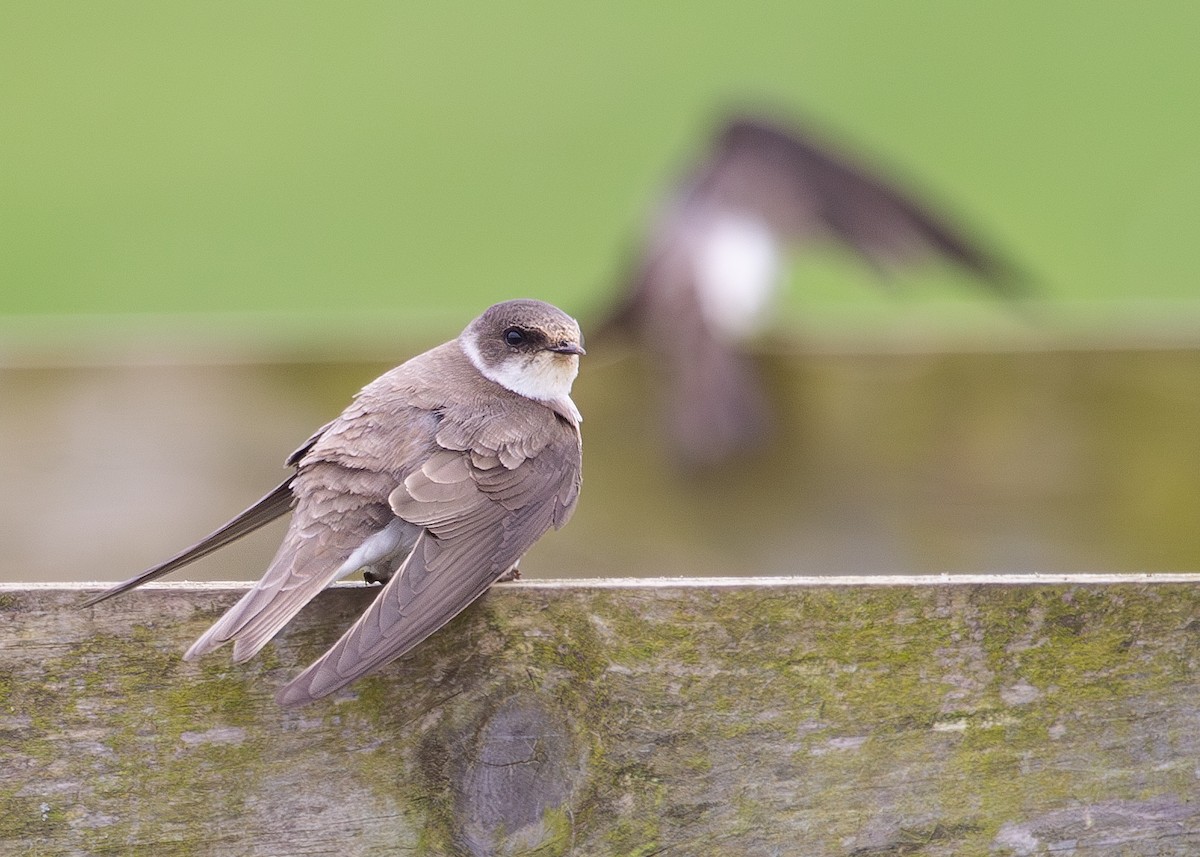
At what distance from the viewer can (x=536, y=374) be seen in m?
2.73

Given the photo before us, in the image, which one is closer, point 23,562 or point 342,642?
point 342,642

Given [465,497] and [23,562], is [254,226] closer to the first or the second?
[23,562]

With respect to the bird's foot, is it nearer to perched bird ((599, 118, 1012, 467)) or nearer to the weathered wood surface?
the weathered wood surface

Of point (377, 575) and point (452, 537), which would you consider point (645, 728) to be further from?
point (377, 575)

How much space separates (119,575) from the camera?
4.03 metres

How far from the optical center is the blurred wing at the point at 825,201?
5.41 metres

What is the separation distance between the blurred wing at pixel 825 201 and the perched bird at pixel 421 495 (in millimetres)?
2738

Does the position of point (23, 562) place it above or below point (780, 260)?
below

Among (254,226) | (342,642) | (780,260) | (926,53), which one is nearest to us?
(342,642)

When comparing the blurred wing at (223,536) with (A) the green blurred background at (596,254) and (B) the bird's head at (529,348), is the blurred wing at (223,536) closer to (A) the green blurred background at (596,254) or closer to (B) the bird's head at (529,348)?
(B) the bird's head at (529,348)

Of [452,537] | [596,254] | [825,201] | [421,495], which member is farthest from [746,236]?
[596,254]

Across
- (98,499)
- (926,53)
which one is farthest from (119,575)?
(926,53)

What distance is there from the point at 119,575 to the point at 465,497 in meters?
2.19

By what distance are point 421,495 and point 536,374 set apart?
0.64 m
